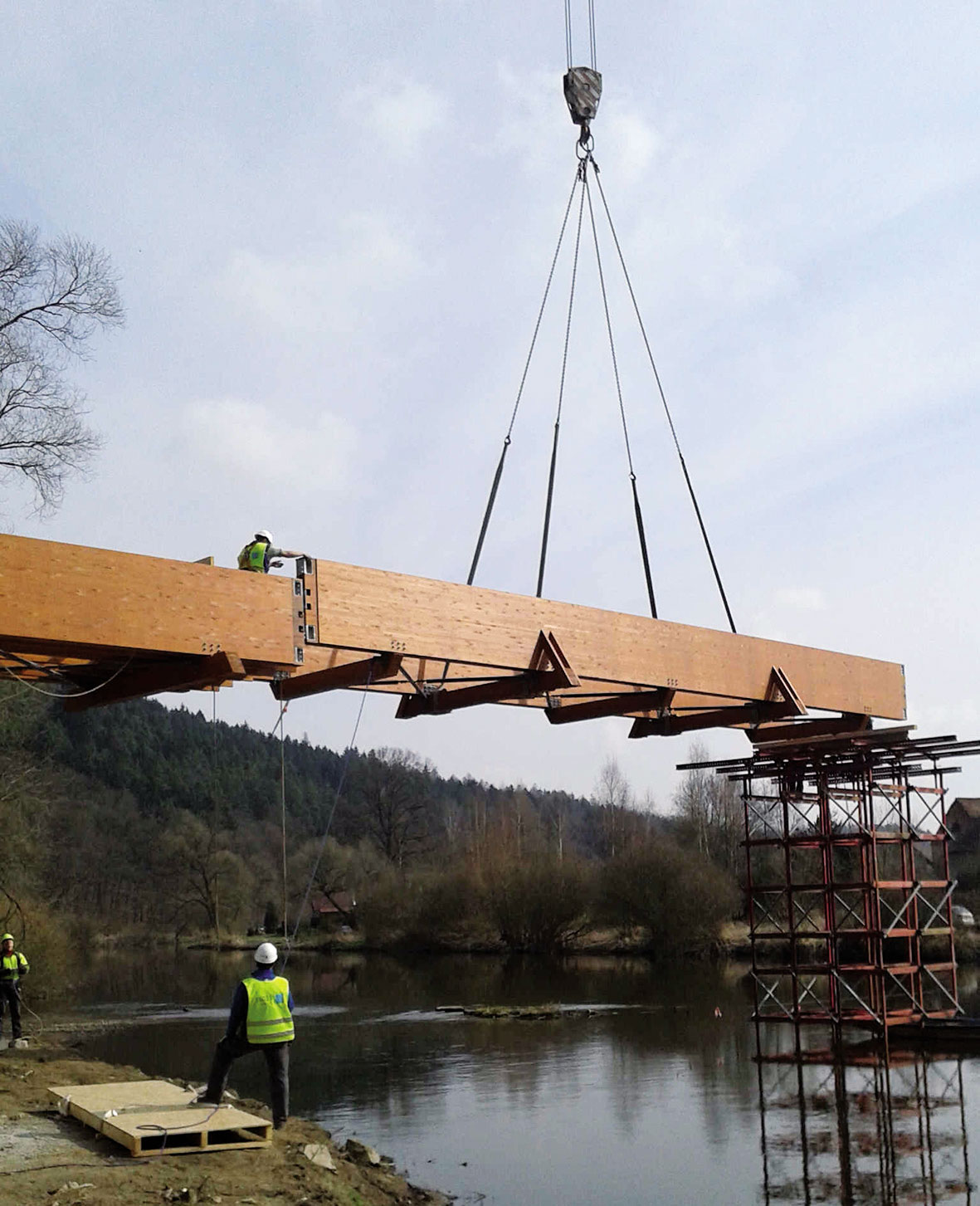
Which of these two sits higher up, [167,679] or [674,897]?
[167,679]

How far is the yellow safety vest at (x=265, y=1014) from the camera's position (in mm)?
11273

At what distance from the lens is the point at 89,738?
9588 cm

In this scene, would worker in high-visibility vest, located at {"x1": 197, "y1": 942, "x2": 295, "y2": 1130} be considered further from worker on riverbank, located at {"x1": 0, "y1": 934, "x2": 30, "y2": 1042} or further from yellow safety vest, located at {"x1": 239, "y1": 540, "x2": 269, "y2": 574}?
worker on riverbank, located at {"x1": 0, "y1": 934, "x2": 30, "y2": 1042}

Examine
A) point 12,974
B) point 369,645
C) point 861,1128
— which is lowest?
point 861,1128

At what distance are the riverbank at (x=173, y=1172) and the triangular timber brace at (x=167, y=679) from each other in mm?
3789

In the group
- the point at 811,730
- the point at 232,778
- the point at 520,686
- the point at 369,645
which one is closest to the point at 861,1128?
the point at 811,730

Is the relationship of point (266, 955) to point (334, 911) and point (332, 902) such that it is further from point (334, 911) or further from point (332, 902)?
point (334, 911)

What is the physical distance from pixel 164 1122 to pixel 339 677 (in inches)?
169

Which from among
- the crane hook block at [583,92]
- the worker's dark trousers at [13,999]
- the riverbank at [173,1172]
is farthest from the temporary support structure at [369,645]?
the worker's dark trousers at [13,999]

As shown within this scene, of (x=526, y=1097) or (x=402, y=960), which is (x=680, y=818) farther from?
(x=526, y=1097)

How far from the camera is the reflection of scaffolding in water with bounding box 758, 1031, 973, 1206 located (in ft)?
45.7

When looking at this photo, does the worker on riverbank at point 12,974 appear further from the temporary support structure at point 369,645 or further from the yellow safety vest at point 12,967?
the temporary support structure at point 369,645

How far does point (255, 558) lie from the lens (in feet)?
38.8

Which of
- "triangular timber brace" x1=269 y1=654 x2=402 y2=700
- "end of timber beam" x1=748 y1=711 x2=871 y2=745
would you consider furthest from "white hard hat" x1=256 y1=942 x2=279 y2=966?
"end of timber beam" x1=748 y1=711 x2=871 y2=745
